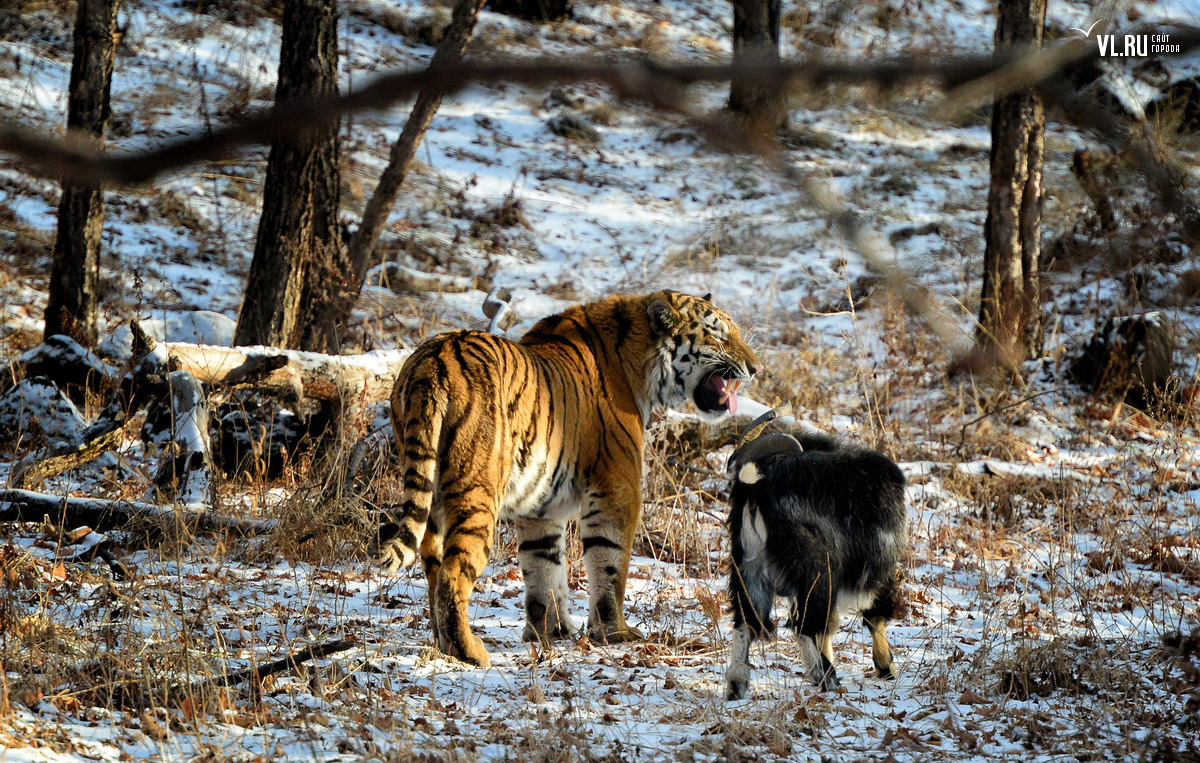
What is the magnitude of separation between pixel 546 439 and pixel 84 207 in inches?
192

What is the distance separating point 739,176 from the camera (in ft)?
3.97

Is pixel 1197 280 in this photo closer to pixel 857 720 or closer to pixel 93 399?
pixel 857 720

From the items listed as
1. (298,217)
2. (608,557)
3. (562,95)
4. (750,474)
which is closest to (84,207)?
(298,217)

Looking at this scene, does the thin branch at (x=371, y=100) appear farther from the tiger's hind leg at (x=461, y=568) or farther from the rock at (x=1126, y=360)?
the rock at (x=1126, y=360)

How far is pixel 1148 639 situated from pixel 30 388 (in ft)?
21.0

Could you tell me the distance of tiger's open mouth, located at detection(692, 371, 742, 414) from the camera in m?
5.65

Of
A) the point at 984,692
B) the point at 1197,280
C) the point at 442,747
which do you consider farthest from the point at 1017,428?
the point at 1197,280

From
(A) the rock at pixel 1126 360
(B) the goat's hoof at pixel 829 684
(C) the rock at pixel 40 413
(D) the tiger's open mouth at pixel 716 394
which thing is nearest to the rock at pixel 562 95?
(B) the goat's hoof at pixel 829 684

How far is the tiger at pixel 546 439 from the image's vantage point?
14.0 ft

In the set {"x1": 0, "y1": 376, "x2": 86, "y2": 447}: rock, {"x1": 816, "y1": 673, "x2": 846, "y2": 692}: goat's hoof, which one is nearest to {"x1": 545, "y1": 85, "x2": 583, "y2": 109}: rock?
{"x1": 816, "y1": 673, "x2": 846, "y2": 692}: goat's hoof

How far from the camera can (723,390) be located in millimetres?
5656

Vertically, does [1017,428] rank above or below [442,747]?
above

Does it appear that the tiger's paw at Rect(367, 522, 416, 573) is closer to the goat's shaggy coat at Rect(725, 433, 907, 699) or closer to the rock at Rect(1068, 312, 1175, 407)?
the goat's shaggy coat at Rect(725, 433, 907, 699)

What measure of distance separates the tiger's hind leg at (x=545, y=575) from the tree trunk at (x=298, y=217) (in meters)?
3.38
